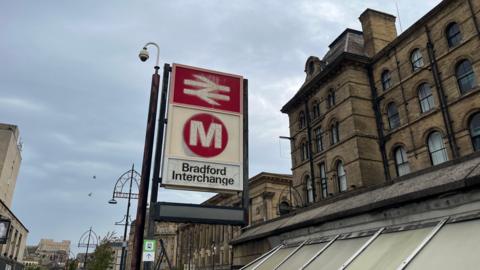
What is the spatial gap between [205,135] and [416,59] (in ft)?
62.3

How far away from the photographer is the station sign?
1059 centimetres

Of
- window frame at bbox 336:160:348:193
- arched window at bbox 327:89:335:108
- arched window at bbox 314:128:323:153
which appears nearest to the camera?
window frame at bbox 336:160:348:193

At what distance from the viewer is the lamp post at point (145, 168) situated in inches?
356

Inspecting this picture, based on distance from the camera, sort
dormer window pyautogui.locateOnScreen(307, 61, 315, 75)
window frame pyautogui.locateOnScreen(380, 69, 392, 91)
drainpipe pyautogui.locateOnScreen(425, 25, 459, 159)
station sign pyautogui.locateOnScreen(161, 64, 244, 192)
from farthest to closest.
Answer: dormer window pyautogui.locateOnScreen(307, 61, 315, 75) → window frame pyautogui.locateOnScreen(380, 69, 392, 91) → drainpipe pyautogui.locateOnScreen(425, 25, 459, 159) → station sign pyautogui.locateOnScreen(161, 64, 244, 192)

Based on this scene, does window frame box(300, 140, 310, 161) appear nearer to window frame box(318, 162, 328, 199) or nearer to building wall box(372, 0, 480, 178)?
window frame box(318, 162, 328, 199)

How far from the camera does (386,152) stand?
26.1 m

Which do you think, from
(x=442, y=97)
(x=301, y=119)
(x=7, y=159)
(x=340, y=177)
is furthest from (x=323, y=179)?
(x=7, y=159)

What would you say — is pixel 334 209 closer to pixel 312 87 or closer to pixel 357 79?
pixel 357 79

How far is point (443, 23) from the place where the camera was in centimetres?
2255

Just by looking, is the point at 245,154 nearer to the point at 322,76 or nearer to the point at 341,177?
the point at 341,177

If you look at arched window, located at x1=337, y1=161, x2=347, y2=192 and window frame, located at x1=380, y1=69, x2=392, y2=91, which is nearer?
window frame, located at x1=380, y1=69, x2=392, y2=91

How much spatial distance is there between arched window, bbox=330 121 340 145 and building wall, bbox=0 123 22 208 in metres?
43.7

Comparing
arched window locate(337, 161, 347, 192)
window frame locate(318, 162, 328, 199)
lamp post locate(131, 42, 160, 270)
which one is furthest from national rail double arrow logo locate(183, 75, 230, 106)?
window frame locate(318, 162, 328, 199)

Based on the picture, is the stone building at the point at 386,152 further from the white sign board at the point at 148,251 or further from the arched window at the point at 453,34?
the white sign board at the point at 148,251
